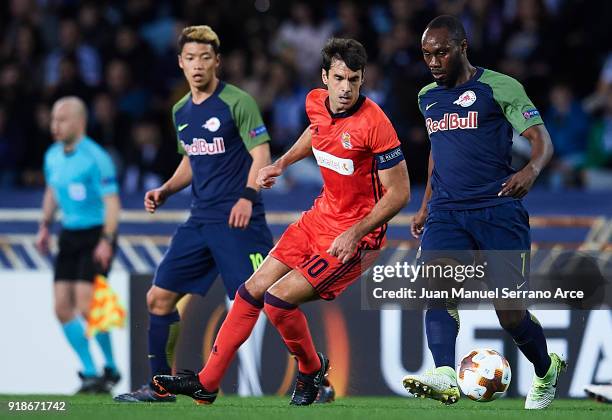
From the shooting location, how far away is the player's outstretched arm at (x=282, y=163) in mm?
7129

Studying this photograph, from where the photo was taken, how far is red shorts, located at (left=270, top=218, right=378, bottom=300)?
22.9ft

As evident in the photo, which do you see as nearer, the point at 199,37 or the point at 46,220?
the point at 199,37

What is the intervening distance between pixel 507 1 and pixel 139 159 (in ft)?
Answer: 14.0

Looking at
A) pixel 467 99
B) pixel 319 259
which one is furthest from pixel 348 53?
pixel 319 259

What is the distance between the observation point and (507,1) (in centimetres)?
1346

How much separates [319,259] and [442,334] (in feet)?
2.60

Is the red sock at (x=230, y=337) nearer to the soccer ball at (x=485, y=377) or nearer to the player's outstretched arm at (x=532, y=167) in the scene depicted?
the soccer ball at (x=485, y=377)

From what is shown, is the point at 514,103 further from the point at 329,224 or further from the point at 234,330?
the point at 234,330

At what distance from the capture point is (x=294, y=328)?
7.05m

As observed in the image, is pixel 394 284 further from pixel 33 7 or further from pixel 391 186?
pixel 33 7

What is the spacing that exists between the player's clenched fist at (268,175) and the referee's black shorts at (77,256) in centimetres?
329

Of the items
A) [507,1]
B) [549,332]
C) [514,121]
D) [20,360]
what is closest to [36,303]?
[20,360]

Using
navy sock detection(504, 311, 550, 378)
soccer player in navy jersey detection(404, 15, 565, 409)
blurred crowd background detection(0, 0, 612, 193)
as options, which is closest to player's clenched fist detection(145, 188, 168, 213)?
soccer player in navy jersey detection(404, 15, 565, 409)

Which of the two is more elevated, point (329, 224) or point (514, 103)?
point (514, 103)
